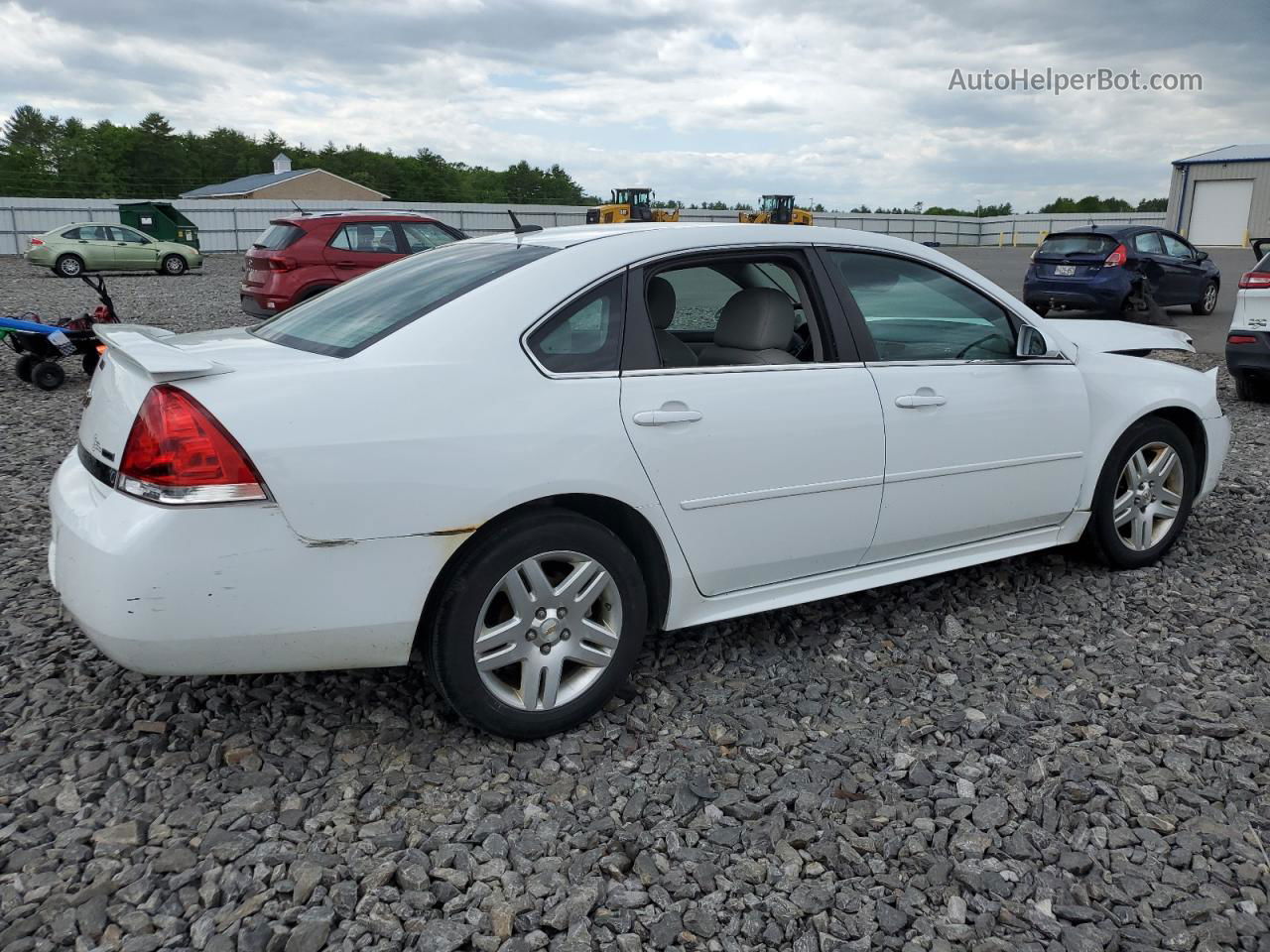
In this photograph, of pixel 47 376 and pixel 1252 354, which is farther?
pixel 47 376

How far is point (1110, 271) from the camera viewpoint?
15.6 metres

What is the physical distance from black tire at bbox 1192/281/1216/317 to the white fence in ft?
23.3

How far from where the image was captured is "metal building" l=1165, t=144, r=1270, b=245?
1690 inches

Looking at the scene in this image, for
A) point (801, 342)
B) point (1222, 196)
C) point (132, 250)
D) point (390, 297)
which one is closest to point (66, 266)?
point (132, 250)

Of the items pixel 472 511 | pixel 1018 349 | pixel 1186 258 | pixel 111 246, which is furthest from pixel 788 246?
pixel 111 246

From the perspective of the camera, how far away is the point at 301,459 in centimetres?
A: 267

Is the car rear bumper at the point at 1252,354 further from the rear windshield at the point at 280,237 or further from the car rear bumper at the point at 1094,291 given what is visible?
the rear windshield at the point at 280,237

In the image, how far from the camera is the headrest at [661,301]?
12.4ft

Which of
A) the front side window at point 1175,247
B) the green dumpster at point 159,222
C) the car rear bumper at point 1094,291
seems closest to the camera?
the car rear bumper at point 1094,291

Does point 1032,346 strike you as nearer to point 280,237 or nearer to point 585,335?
A: point 585,335

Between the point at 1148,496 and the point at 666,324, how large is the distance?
2438 mm

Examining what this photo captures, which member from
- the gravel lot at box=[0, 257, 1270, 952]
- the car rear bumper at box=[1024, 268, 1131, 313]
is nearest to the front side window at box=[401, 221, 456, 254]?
the car rear bumper at box=[1024, 268, 1131, 313]

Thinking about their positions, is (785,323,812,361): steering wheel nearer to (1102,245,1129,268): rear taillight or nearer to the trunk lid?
the trunk lid

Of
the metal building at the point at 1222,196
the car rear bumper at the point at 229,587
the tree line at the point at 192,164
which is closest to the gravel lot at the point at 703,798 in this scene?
the car rear bumper at the point at 229,587
